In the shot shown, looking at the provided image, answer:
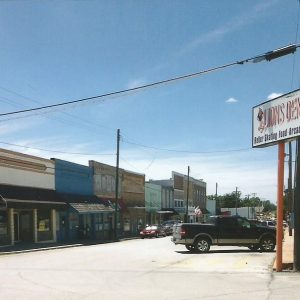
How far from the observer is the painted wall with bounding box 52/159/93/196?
125 feet

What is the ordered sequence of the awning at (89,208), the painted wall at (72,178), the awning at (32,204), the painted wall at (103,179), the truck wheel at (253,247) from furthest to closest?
the painted wall at (103,179) → the painted wall at (72,178) → the awning at (89,208) → the awning at (32,204) → the truck wheel at (253,247)

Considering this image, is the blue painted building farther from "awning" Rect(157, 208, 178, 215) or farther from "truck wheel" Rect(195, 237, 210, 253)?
"awning" Rect(157, 208, 178, 215)

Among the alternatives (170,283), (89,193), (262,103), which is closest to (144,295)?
(170,283)

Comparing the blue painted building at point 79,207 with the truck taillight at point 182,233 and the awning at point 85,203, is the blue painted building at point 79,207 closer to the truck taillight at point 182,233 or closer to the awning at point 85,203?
the awning at point 85,203

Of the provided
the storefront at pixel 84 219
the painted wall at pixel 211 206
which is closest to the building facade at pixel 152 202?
the storefront at pixel 84 219

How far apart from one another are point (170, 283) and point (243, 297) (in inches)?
105

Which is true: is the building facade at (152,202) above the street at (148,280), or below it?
below

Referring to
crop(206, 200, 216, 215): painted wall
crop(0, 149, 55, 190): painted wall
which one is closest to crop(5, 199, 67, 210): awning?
crop(0, 149, 55, 190): painted wall

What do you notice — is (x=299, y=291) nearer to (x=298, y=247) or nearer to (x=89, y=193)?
(x=298, y=247)

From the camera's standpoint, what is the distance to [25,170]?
33156mm

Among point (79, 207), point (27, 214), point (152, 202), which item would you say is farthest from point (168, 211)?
point (27, 214)

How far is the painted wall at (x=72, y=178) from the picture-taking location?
38.1 meters

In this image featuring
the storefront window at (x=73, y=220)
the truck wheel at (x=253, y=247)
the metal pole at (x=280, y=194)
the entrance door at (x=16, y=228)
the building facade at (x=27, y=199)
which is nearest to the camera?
the metal pole at (x=280, y=194)

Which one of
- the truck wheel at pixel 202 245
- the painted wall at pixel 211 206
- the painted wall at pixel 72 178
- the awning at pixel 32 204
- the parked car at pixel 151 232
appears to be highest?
the painted wall at pixel 72 178
